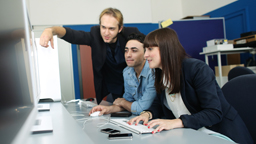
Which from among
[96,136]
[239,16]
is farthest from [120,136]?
[239,16]

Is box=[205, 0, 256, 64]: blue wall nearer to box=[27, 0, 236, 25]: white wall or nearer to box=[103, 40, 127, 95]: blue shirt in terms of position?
box=[27, 0, 236, 25]: white wall

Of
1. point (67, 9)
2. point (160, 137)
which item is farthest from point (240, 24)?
point (160, 137)

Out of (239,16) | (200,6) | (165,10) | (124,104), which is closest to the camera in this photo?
(124,104)

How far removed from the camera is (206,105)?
1.02m

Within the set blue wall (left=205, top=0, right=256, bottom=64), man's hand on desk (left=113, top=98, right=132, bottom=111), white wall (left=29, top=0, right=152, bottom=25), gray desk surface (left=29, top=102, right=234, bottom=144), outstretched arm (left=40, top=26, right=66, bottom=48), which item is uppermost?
white wall (left=29, top=0, right=152, bottom=25)

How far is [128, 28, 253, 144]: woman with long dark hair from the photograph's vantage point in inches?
39.1

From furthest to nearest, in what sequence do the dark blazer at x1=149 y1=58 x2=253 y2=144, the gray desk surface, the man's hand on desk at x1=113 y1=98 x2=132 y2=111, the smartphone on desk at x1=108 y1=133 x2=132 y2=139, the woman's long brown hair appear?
the man's hand on desk at x1=113 y1=98 x2=132 y2=111
the woman's long brown hair
the dark blazer at x1=149 y1=58 x2=253 y2=144
the smartphone on desk at x1=108 y1=133 x2=132 y2=139
the gray desk surface

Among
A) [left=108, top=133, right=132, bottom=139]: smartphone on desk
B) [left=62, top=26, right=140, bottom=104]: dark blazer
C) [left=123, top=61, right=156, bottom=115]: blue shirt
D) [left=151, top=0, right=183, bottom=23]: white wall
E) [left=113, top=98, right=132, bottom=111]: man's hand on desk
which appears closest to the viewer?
Result: [left=108, top=133, right=132, bottom=139]: smartphone on desk

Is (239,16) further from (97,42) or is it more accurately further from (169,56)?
(169,56)

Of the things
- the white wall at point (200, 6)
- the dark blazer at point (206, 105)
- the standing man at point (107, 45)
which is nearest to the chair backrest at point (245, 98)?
the dark blazer at point (206, 105)

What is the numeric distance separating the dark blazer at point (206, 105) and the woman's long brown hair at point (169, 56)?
0.03 metres

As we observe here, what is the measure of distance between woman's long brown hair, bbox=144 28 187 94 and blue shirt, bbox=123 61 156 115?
0.17 m

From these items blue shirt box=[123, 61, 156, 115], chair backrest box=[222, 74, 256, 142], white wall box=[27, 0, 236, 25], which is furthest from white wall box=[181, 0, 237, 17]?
chair backrest box=[222, 74, 256, 142]

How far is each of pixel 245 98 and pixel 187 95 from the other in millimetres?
276
